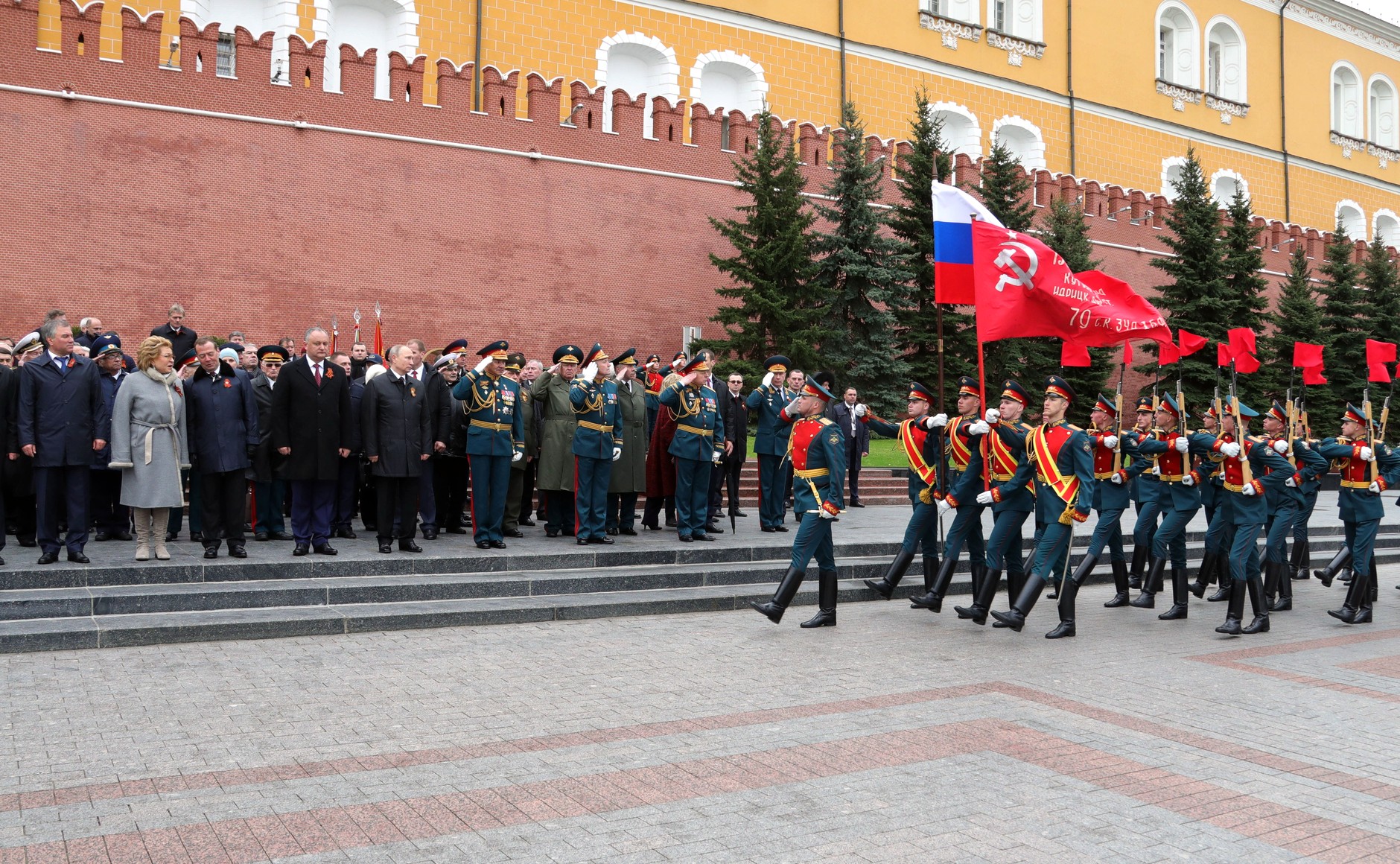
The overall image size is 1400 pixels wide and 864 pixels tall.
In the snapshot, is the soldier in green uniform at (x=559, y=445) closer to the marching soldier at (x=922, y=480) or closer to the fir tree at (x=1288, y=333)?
the marching soldier at (x=922, y=480)

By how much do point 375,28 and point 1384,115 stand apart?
120 feet

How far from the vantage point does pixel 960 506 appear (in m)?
9.85

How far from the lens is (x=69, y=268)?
56.6 ft

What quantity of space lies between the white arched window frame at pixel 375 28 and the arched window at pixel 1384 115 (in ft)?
116

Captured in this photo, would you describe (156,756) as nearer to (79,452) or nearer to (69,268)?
(79,452)

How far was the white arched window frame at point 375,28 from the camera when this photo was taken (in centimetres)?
2356

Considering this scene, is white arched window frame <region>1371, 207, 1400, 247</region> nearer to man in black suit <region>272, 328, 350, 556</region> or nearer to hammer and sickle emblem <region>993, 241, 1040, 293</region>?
hammer and sickle emblem <region>993, 241, 1040, 293</region>

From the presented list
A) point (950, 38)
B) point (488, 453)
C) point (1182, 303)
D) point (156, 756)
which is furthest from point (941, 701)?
point (950, 38)

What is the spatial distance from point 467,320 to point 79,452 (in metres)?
11.5

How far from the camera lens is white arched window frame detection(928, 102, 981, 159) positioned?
31422mm

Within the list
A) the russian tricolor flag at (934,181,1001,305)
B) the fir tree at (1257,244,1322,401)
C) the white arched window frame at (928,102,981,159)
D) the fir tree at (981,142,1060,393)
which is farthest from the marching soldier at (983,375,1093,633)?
the white arched window frame at (928,102,981,159)

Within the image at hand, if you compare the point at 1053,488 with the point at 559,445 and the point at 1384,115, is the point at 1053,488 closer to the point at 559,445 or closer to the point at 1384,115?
the point at 559,445

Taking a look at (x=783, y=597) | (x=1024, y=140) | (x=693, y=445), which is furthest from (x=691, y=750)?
(x=1024, y=140)

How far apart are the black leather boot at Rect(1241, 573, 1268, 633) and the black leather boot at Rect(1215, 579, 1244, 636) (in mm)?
118
